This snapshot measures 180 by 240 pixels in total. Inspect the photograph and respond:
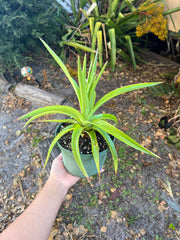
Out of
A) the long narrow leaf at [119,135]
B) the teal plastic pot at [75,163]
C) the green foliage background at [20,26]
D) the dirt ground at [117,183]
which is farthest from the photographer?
the green foliage background at [20,26]

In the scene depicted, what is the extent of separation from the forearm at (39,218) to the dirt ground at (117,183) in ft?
1.03

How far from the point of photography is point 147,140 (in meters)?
1.57

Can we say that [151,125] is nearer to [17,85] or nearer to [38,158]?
[38,158]

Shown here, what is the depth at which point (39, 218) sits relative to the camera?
0.81 m

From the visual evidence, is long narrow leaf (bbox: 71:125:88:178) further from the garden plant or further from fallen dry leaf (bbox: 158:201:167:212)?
the garden plant

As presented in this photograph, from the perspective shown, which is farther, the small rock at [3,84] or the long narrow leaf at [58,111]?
the small rock at [3,84]

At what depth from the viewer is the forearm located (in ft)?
2.41

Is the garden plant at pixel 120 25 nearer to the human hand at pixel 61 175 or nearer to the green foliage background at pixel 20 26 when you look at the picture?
the green foliage background at pixel 20 26

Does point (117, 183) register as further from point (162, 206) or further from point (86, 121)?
point (86, 121)

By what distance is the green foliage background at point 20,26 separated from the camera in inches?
69.2

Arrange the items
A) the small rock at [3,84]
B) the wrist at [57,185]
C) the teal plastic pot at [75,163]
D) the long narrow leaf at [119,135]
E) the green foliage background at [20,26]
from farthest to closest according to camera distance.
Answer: the small rock at [3,84] → the green foliage background at [20,26] → the wrist at [57,185] → the teal plastic pot at [75,163] → the long narrow leaf at [119,135]

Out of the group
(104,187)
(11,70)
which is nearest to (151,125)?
(104,187)

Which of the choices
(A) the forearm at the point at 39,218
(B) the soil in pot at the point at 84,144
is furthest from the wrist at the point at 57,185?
(B) the soil in pot at the point at 84,144

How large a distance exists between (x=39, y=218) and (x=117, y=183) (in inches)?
25.8
